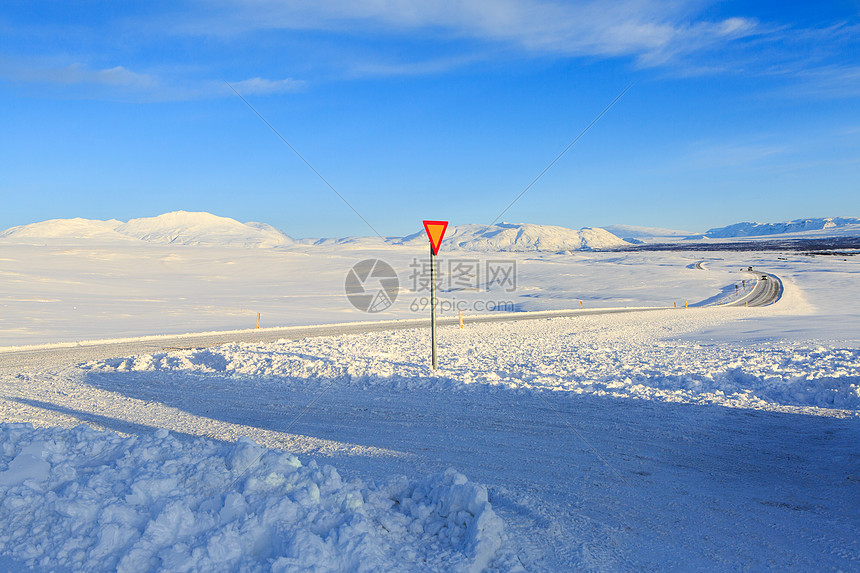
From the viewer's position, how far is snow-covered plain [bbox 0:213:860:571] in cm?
420

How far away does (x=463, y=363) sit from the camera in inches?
531

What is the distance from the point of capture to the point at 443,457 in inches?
268

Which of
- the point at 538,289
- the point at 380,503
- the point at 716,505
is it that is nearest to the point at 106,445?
the point at 380,503

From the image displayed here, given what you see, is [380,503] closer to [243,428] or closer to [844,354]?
[243,428]

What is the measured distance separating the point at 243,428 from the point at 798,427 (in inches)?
326

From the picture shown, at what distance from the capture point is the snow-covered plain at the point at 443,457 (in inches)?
165

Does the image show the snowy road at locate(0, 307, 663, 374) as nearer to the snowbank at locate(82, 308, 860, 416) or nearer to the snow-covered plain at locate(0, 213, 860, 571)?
the snow-covered plain at locate(0, 213, 860, 571)
